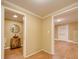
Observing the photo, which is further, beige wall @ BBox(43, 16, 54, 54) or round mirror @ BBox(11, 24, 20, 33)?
round mirror @ BBox(11, 24, 20, 33)

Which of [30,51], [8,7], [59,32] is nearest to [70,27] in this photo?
[59,32]

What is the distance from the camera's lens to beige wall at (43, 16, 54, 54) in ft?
11.6

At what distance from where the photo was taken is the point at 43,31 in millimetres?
4227

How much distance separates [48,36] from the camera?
3.77m

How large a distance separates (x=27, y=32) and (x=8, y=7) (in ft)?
4.42

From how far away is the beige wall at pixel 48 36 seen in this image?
3533 mm

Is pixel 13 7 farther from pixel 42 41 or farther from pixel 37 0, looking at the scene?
pixel 42 41

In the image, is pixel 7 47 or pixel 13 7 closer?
pixel 13 7

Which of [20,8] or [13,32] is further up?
[20,8]

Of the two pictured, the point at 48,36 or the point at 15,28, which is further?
the point at 15,28

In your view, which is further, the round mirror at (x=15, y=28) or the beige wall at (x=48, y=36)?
the round mirror at (x=15, y=28)

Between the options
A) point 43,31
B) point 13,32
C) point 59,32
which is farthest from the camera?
point 59,32

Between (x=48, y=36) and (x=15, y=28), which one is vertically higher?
A: (x=15, y=28)

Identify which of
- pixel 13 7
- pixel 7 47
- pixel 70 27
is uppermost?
pixel 13 7
